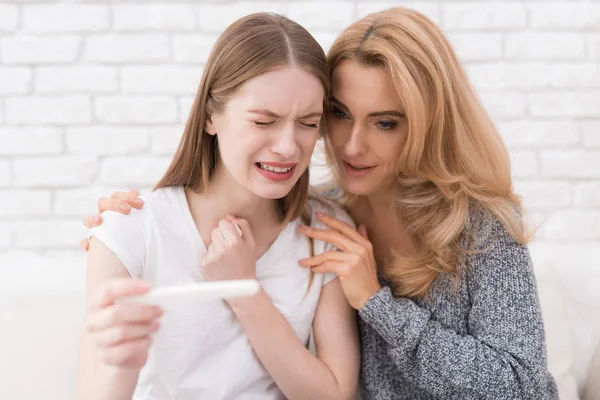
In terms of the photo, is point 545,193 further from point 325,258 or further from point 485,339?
point 325,258

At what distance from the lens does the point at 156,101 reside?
2113 mm

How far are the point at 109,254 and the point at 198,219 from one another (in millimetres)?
221

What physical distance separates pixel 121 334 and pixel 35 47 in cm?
140

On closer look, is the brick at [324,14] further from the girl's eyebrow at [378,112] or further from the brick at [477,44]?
the girl's eyebrow at [378,112]

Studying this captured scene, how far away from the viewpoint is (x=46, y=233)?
2.17 m

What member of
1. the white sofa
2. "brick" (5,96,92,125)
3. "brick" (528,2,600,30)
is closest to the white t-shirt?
the white sofa

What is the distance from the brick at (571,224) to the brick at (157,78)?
3.97ft

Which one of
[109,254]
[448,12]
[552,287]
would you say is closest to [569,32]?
[448,12]

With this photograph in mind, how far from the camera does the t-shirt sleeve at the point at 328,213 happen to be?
1549mm

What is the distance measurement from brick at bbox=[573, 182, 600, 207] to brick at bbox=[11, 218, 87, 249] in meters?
1.57

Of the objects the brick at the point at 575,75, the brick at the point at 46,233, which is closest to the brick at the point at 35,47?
the brick at the point at 46,233

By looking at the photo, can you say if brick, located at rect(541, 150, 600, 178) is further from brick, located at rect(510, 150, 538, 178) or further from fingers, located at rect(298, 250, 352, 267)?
fingers, located at rect(298, 250, 352, 267)

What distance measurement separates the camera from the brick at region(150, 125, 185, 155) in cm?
213

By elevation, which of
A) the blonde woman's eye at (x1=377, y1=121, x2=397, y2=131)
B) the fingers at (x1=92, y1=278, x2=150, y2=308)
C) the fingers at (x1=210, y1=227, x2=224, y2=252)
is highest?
the blonde woman's eye at (x1=377, y1=121, x2=397, y2=131)
